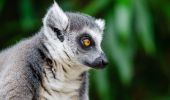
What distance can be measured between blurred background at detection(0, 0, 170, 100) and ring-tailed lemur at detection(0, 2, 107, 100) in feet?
10.3

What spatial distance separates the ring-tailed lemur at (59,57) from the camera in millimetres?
5324

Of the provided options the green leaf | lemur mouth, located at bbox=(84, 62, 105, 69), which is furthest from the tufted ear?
the green leaf

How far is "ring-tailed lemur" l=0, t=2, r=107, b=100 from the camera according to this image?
17.5 ft

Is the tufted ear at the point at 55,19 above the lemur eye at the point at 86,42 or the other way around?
above

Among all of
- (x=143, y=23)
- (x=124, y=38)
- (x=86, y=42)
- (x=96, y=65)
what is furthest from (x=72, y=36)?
(x=143, y=23)

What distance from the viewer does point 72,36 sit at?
5.55 m

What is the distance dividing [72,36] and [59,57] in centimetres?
22

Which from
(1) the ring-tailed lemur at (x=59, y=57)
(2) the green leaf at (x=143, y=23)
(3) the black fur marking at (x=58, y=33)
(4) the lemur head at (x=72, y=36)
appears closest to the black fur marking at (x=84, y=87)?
(1) the ring-tailed lemur at (x=59, y=57)

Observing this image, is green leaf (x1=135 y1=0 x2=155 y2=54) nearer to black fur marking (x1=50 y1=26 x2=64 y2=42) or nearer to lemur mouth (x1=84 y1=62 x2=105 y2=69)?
black fur marking (x1=50 y1=26 x2=64 y2=42)

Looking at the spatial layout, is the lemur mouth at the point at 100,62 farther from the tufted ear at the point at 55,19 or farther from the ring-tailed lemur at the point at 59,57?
the tufted ear at the point at 55,19

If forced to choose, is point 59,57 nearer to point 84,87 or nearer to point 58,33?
point 58,33

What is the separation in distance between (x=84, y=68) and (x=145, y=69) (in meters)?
4.68

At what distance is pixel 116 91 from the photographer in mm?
9602

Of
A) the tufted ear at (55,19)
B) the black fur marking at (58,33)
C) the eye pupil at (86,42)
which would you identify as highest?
the tufted ear at (55,19)
